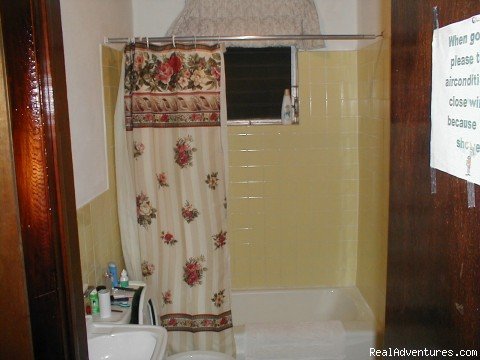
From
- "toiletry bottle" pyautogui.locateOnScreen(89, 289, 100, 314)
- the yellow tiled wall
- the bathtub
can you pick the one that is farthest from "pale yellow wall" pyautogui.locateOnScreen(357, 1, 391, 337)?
"toiletry bottle" pyautogui.locateOnScreen(89, 289, 100, 314)

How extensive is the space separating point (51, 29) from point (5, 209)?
343 millimetres

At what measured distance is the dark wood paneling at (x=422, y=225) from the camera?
84 cm

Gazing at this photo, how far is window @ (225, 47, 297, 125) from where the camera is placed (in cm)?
320

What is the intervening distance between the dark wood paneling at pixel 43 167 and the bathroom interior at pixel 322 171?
1.72 m

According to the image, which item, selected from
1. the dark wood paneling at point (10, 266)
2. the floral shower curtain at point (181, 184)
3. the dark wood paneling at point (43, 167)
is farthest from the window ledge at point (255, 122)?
the dark wood paneling at point (10, 266)

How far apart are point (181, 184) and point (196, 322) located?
28.5 inches

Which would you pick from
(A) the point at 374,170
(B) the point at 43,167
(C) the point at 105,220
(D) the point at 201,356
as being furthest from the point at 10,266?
(A) the point at 374,170

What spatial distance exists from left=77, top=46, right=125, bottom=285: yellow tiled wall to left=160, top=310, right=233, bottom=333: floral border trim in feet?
1.29

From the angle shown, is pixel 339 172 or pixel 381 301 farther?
pixel 339 172

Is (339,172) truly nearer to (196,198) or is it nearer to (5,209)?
(196,198)

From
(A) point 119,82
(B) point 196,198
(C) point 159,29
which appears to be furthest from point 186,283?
(C) point 159,29

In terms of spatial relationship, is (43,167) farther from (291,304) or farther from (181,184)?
(291,304)

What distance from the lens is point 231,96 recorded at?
10.6ft

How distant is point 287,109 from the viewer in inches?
125
